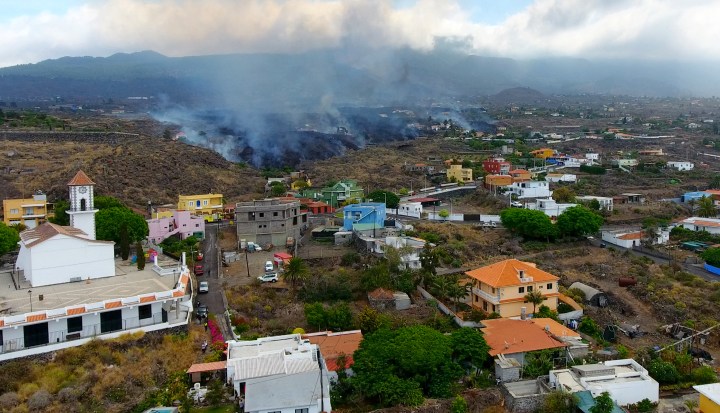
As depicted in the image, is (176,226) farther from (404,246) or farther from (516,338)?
(516,338)

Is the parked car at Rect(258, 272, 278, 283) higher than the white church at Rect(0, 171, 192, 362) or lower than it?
lower

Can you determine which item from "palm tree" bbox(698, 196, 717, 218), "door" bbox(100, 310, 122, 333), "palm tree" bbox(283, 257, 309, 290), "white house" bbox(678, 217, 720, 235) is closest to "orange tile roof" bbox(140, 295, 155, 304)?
"door" bbox(100, 310, 122, 333)

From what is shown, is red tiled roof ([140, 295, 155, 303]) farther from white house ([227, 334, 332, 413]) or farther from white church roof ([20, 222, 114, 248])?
white church roof ([20, 222, 114, 248])

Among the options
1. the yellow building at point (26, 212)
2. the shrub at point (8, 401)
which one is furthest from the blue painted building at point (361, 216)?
the shrub at point (8, 401)

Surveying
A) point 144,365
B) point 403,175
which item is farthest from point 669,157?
point 144,365

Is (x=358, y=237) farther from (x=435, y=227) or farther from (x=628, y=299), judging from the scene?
(x=628, y=299)
